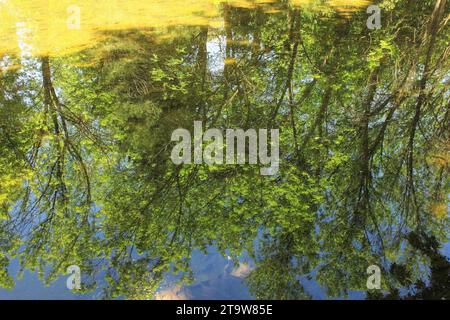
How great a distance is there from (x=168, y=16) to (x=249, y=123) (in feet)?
34.0

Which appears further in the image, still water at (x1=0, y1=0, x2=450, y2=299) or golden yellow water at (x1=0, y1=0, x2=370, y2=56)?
golden yellow water at (x1=0, y1=0, x2=370, y2=56)

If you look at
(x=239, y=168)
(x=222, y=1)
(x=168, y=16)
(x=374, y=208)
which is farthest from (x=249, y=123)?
(x=222, y=1)

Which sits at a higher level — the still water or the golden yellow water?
the golden yellow water

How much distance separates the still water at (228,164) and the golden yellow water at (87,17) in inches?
9.8

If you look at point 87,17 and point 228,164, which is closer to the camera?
point 228,164

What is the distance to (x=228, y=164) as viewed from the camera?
35.2ft

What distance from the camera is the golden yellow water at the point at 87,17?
17094 millimetres

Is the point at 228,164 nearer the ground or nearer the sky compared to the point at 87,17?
nearer the ground

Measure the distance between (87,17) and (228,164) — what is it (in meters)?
13.9

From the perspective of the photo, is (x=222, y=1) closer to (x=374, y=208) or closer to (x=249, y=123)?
(x=249, y=123)

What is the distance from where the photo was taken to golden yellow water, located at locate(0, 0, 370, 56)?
17094mm

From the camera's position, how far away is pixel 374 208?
949cm

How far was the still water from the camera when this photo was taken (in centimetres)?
810

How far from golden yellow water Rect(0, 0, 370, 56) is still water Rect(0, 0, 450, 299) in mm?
248
